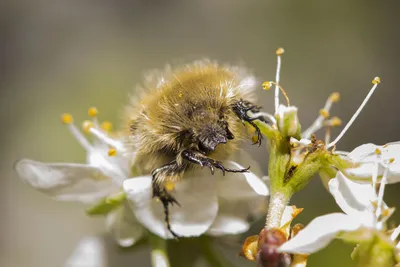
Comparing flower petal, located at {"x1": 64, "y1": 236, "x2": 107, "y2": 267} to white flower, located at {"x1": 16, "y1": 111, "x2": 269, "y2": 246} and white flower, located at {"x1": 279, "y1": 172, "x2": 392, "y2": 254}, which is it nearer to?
white flower, located at {"x1": 16, "y1": 111, "x2": 269, "y2": 246}

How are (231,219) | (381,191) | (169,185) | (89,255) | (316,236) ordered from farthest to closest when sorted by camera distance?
(89,255) < (231,219) < (169,185) < (381,191) < (316,236)

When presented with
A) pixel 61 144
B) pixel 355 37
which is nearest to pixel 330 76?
pixel 355 37

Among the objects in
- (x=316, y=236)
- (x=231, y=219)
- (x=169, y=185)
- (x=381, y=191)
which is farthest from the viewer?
(x=231, y=219)

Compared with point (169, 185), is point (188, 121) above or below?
above

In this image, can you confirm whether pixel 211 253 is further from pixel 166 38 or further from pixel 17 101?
pixel 166 38

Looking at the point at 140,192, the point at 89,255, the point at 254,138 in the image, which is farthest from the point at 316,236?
the point at 89,255

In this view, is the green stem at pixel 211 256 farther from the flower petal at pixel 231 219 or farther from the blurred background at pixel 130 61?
the blurred background at pixel 130 61

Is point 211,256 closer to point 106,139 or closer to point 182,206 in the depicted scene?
point 182,206
